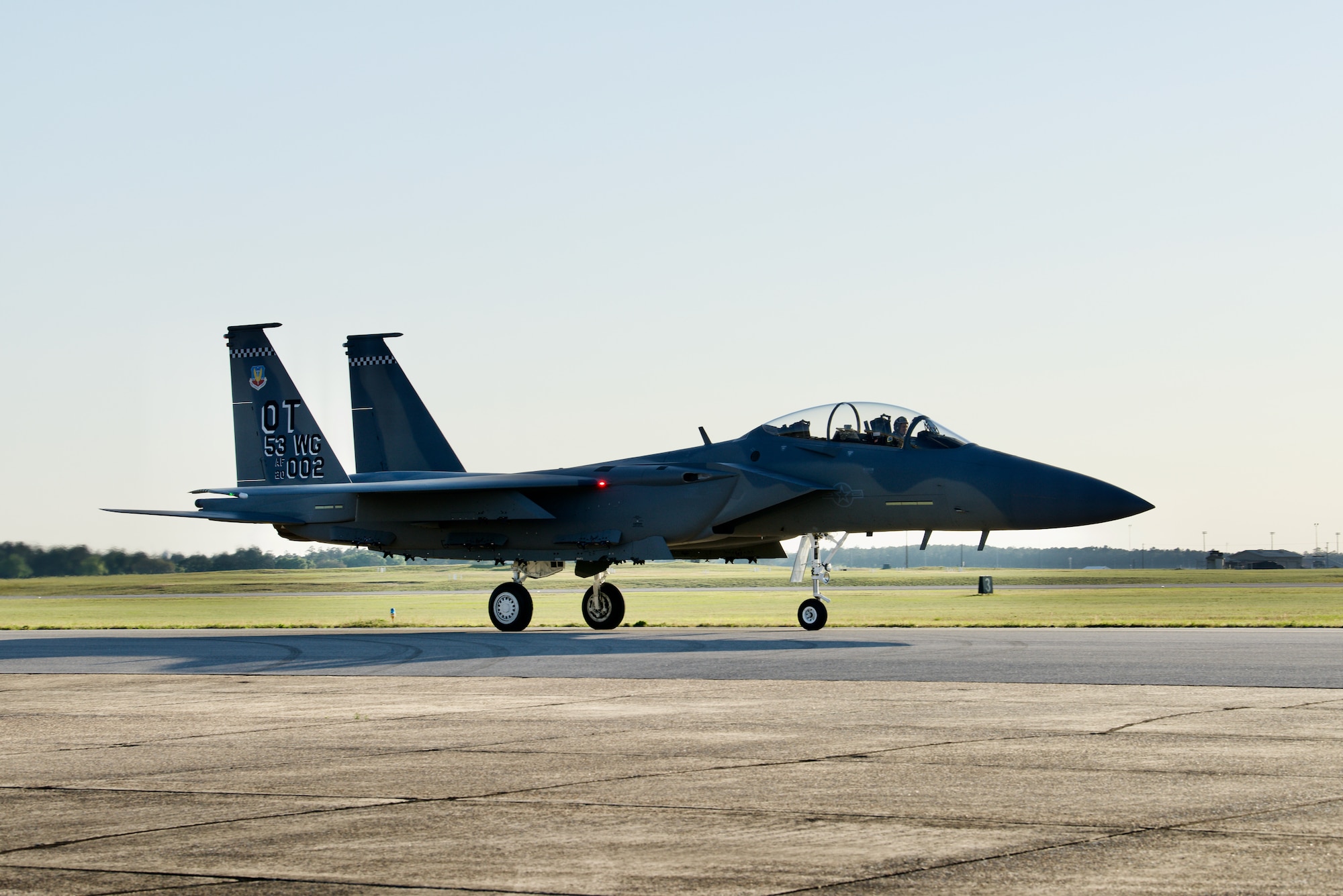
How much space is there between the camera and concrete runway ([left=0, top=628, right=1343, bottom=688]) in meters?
14.8

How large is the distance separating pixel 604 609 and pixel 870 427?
21.9ft

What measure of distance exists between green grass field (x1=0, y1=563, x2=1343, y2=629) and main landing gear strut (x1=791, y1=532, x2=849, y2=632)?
3.55 metres

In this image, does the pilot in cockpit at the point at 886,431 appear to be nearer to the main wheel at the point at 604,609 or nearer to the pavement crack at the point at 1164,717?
the main wheel at the point at 604,609

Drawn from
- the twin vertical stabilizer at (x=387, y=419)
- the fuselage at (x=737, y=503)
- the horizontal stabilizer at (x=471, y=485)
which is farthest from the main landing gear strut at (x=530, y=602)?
the twin vertical stabilizer at (x=387, y=419)

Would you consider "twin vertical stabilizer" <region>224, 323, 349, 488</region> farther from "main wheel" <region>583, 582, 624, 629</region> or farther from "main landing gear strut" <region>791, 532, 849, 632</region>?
"main landing gear strut" <region>791, 532, 849, 632</region>

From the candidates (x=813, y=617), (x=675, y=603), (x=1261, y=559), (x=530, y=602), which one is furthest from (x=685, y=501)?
(x=1261, y=559)

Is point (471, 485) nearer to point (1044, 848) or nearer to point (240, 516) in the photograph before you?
point (240, 516)

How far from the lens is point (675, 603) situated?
5069 centimetres

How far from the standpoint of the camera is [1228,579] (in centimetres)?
8794

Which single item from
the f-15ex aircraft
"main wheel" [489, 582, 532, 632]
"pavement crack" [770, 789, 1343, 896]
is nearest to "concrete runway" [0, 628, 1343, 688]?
"main wheel" [489, 582, 532, 632]

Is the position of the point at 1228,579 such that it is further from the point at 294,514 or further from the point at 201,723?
the point at 201,723

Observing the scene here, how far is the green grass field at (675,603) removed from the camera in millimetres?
33750

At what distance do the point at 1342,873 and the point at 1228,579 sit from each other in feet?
291

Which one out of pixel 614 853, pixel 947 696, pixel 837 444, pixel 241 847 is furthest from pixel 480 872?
pixel 837 444
